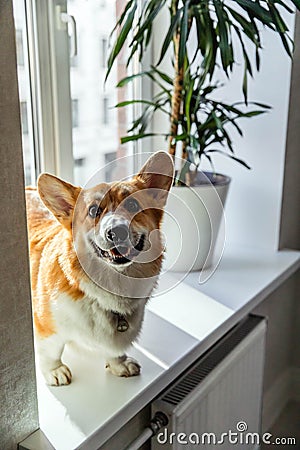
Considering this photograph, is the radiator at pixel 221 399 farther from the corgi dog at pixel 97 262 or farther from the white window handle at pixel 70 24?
the white window handle at pixel 70 24

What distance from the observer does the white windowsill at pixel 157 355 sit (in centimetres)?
103

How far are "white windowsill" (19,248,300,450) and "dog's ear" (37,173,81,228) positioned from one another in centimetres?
24

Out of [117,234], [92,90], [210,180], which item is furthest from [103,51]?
[117,234]

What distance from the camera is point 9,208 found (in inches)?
33.4

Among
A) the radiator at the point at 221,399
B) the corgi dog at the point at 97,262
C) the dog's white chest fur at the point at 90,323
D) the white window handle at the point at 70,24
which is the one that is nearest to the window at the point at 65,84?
the white window handle at the point at 70,24

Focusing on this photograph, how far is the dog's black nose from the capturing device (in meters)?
0.96

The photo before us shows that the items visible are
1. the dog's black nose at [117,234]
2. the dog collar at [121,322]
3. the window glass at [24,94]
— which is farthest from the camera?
the window glass at [24,94]

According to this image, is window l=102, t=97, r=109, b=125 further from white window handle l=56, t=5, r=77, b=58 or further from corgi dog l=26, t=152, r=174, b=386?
corgi dog l=26, t=152, r=174, b=386

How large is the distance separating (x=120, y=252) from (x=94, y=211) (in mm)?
83

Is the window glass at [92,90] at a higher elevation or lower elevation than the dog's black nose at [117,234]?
higher

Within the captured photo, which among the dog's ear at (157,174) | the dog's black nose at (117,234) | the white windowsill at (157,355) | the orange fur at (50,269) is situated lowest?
the white windowsill at (157,355)

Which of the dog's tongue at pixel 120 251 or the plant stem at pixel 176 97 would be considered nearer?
the dog's tongue at pixel 120 251

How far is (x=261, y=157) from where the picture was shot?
183 centimetres

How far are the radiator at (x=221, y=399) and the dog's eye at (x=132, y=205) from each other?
51 cm
